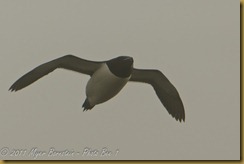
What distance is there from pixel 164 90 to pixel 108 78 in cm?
104

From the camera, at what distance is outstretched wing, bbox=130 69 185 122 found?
7.61 m

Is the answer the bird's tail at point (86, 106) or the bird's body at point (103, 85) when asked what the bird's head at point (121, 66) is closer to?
the bird's body at point (103, 85)

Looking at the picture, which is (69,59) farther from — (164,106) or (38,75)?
(164,106)

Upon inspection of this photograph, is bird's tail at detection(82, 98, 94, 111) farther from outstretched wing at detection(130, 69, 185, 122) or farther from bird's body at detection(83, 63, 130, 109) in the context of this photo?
outstretched wing at detection(130, 69, 185, 122)

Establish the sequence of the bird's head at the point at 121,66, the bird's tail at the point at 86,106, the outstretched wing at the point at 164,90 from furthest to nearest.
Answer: the outstretched wing at the point at 164,90 < the bird's tail at the point at 86,106 < the bird's head at the point at 121,66

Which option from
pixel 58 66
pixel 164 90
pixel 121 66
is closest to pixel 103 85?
pixel 121 66

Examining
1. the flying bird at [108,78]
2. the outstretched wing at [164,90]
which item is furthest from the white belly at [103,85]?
the outstretched wing at [164,90]

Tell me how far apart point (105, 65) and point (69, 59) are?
1.55 feet

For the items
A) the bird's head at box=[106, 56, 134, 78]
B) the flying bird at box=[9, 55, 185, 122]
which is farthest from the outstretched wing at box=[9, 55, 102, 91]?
the bird's head at box=[106, 56, 134, 78]

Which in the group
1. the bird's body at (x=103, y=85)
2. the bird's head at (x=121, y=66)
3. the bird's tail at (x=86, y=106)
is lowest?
the bird's tail at (x=86, y=106)

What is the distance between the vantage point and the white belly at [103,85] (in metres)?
7.02

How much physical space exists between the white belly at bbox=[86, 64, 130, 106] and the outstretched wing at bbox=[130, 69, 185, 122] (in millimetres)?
606

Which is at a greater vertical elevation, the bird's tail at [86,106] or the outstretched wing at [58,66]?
the outstretched wing at [58,66]

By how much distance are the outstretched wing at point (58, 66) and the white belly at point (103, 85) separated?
134mm
